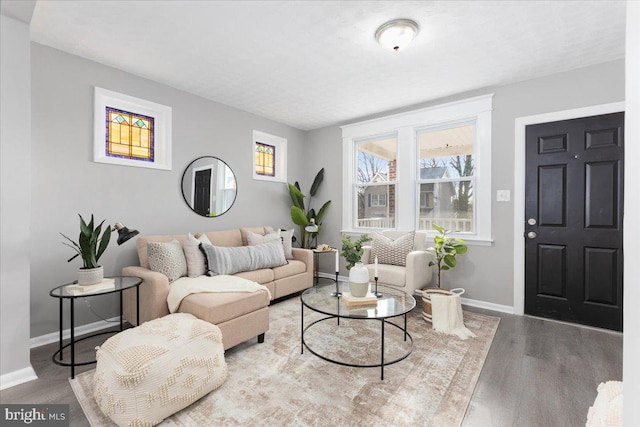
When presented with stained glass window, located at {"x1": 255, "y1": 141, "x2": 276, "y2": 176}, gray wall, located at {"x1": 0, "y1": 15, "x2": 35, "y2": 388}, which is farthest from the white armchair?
gray wall, located at {"x1": 0, "y1": 15, "x2": 35, "y2": 388}

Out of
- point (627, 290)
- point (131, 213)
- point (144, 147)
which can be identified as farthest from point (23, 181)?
point (627, 290)

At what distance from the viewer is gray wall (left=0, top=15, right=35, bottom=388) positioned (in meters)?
1.96

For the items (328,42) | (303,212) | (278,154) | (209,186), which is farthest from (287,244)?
(328,42)

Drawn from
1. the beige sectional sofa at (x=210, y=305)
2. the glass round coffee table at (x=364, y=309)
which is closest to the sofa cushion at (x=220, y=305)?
the beige sectional sofa at (x=210, y=305)

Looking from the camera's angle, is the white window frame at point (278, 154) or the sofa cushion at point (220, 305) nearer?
the sofa cushion at point (220, 305)

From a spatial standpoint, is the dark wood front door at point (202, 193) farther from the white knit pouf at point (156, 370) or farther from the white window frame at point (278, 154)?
the white knit pouf at point (156, 370)

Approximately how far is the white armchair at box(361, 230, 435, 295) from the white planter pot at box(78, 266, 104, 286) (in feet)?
8.62

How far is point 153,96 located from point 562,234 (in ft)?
15.0

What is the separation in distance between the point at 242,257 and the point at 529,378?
268cm

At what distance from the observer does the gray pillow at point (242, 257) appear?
3.09 metres

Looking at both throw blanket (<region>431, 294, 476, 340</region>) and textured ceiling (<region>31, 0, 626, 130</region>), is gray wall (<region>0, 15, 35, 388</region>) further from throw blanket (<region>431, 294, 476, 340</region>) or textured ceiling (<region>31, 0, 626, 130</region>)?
throw blanket (<region>431, 294, 476, 340</region>)

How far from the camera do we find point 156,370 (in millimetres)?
1619

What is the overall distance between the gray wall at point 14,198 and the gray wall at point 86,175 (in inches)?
5.0

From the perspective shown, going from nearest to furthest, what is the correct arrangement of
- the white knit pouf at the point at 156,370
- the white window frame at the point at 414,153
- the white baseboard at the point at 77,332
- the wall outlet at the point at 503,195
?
the white knit pouf at the point at 156,370 → the white baseboard at the point at 77,332 → the wall outlet at the point at 503,195 → the white window frame at the point at 414,153
